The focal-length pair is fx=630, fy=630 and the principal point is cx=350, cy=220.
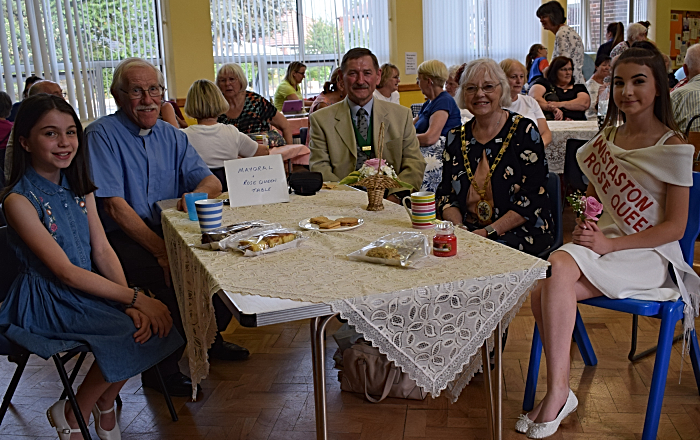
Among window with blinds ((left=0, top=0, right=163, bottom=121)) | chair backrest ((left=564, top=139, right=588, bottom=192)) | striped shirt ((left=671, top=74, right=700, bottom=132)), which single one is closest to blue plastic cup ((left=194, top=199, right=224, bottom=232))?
chair backrest ((left=564, top=139, right=588, bottom=192))

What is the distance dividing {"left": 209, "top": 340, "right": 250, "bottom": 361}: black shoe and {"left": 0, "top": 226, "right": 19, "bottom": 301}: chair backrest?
3.02ft

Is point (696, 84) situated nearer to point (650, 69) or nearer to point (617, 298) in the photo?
point (650, 69)

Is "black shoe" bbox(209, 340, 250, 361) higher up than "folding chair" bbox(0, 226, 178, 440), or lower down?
lower down

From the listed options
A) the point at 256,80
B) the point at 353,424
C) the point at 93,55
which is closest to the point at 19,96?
the point at 93,55

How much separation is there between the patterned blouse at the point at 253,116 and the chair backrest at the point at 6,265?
121 inches

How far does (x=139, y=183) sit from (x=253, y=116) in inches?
103

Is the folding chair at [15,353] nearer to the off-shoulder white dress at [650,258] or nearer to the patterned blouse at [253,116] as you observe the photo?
the off-shoulder white dress at [650,258]

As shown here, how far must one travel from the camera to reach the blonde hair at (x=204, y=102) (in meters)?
3.54

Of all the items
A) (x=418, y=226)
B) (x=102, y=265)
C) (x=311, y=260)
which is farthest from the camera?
(x=102, y=265)

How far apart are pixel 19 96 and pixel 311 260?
6.35 meters

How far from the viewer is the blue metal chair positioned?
1.92m

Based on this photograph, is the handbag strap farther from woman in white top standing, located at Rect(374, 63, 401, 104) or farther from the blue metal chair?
woman in white top standing, located at Rect(374, 63, 401, 104)

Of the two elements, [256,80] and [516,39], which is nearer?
[256,80]

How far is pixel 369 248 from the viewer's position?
5.62 ft
